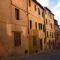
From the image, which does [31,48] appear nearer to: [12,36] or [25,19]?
[25,19]

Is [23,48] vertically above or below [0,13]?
below

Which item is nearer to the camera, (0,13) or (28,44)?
(0,13)

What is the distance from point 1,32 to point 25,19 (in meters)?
9.14

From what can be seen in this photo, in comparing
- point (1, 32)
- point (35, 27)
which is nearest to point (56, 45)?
point (35, 27)

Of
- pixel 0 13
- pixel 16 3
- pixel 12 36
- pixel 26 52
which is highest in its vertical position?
pixel 16 3

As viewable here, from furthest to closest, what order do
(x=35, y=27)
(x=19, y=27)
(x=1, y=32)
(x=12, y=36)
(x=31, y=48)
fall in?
(x=35, y=27)
(x=31, y=48)
(x=19, y=27)
(x=12, y=36)
(x=1, y=32)

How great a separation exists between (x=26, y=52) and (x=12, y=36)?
5.94 metres

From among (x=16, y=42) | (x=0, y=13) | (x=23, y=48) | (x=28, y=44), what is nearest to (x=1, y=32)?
(x=0, y=13)

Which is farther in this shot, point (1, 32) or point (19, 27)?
point (19, 27)

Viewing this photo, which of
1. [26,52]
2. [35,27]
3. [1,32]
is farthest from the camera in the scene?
[35,27]

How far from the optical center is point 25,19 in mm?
33906

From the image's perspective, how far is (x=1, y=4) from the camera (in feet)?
84.4

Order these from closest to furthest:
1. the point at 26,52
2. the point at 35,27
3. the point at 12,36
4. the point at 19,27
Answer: the point at 12,36
the point at 19,27
the point at 26,52
the point at 35,27

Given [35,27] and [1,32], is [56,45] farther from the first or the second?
[1,32]
